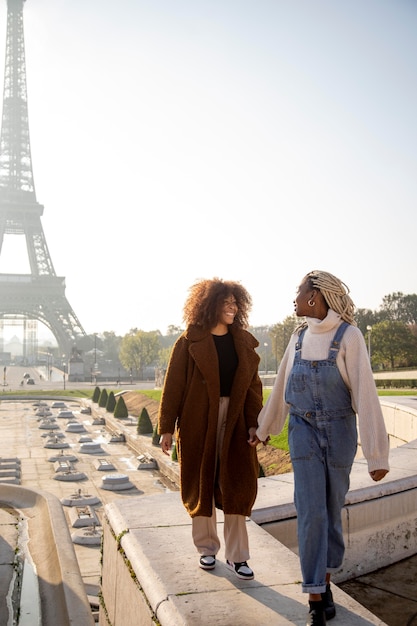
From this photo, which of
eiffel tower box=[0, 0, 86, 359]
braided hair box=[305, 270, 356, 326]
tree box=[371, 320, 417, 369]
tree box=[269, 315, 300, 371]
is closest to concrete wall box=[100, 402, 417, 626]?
braided hair box=[305, 270, 356, 326]

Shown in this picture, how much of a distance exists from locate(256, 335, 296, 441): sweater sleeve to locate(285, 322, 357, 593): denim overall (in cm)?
23

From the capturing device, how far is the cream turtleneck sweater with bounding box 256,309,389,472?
2961 mm

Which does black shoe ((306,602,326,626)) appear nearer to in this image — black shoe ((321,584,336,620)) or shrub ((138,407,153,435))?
black shoe ((321,584,336,620))

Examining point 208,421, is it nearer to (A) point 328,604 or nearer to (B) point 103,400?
(A) point 328,604

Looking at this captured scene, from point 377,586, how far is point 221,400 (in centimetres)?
162

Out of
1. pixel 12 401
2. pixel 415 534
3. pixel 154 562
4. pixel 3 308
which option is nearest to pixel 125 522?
pixel 154 562

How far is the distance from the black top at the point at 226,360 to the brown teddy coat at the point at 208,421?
4 cm

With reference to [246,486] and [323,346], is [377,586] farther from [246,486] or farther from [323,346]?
[323,346]

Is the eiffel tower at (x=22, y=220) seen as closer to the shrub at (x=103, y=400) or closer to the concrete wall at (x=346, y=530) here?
the shrub at (x=103, y=400)

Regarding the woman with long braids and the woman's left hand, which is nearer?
the woman with long braids

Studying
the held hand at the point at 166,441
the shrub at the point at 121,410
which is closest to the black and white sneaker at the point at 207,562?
the held hand at the point at 166,441

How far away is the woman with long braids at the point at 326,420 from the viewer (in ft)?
9.66

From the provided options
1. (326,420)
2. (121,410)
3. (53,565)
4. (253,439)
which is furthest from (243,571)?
(121,410)

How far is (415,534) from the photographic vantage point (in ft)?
15.3
